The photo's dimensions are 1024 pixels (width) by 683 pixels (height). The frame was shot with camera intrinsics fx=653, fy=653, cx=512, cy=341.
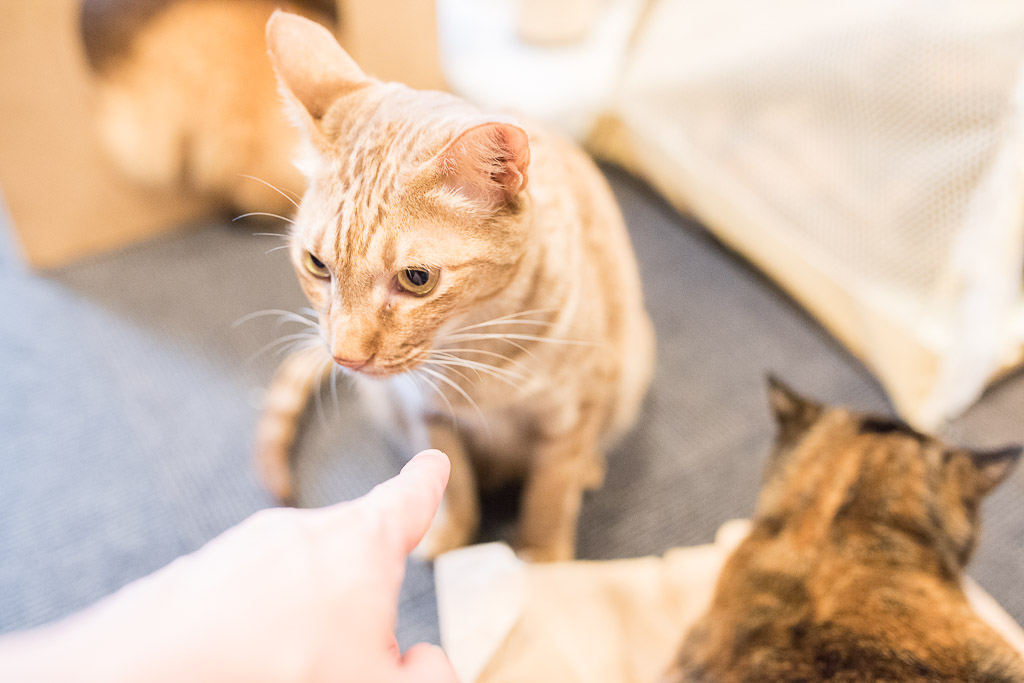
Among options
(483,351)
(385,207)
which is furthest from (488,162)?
(483,351)

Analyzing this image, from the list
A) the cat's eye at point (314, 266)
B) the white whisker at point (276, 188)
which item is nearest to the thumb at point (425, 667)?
the cat's eye at point (314, 266)

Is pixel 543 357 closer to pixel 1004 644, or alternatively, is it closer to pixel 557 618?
pixel 557 618

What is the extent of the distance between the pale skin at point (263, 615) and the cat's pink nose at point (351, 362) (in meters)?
0.28

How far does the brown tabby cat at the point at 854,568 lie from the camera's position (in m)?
0.75

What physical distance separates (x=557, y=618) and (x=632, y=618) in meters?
0.16

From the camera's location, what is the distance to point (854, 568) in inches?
32.6

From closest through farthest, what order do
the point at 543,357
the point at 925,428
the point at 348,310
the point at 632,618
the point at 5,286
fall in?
the point at 348,310
the point at 543,357
the point at 632,618
the point at 925,428
the point at 5,286

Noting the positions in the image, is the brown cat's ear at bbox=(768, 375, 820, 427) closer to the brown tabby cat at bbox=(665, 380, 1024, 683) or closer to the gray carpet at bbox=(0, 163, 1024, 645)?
the brown tabby cat at bbox=(665, 380, 1024, 683)

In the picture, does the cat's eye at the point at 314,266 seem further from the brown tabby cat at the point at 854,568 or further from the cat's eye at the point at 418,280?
the brown tabby cat at the point at 854,568

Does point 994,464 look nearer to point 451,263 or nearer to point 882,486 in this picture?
point 882,486

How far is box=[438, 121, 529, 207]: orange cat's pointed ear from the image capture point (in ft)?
1.97

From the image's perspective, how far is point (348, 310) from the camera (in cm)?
73

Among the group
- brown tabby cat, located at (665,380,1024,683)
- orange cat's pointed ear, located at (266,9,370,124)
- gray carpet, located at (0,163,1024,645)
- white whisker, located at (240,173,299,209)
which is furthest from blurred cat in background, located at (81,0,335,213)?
brown tabby cat, located at (665,380,1024,683)

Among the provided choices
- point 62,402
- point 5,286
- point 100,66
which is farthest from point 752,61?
point 5,286
